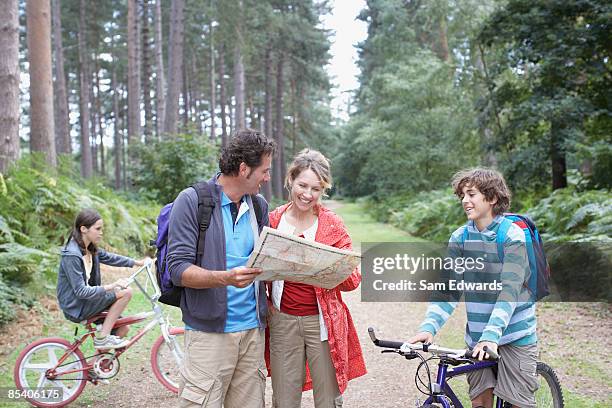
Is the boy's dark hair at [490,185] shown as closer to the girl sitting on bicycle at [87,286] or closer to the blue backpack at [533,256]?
the blue backpack at [533,256]

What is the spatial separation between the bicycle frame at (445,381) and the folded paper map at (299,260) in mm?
690

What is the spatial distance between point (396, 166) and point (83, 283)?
2336cm

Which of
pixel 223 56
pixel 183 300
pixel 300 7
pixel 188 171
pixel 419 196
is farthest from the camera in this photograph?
pixel 223 56

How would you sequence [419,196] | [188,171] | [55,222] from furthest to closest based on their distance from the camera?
[419,196]
[188,171]
[55,222]

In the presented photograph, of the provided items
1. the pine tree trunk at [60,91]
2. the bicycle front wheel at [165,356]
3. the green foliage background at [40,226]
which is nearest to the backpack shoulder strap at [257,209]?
the bicycle front wheel at [165,356]

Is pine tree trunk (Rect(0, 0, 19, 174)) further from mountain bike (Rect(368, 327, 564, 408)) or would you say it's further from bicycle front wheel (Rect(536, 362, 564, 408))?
bicycle front wheel (Rect(536, 362, 564, 408))

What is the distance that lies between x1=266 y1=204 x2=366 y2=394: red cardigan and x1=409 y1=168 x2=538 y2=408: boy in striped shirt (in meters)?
0.45

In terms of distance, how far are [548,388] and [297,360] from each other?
5.33ft

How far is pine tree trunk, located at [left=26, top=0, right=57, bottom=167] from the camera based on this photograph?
11.5 m

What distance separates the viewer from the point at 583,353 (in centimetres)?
632

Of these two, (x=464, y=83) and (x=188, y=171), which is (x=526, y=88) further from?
(x=188, y=171)

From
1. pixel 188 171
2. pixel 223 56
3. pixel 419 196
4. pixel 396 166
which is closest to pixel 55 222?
pixel 188 171

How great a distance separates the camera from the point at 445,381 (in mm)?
3004

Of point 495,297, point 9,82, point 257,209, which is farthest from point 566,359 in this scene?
point 9,82
